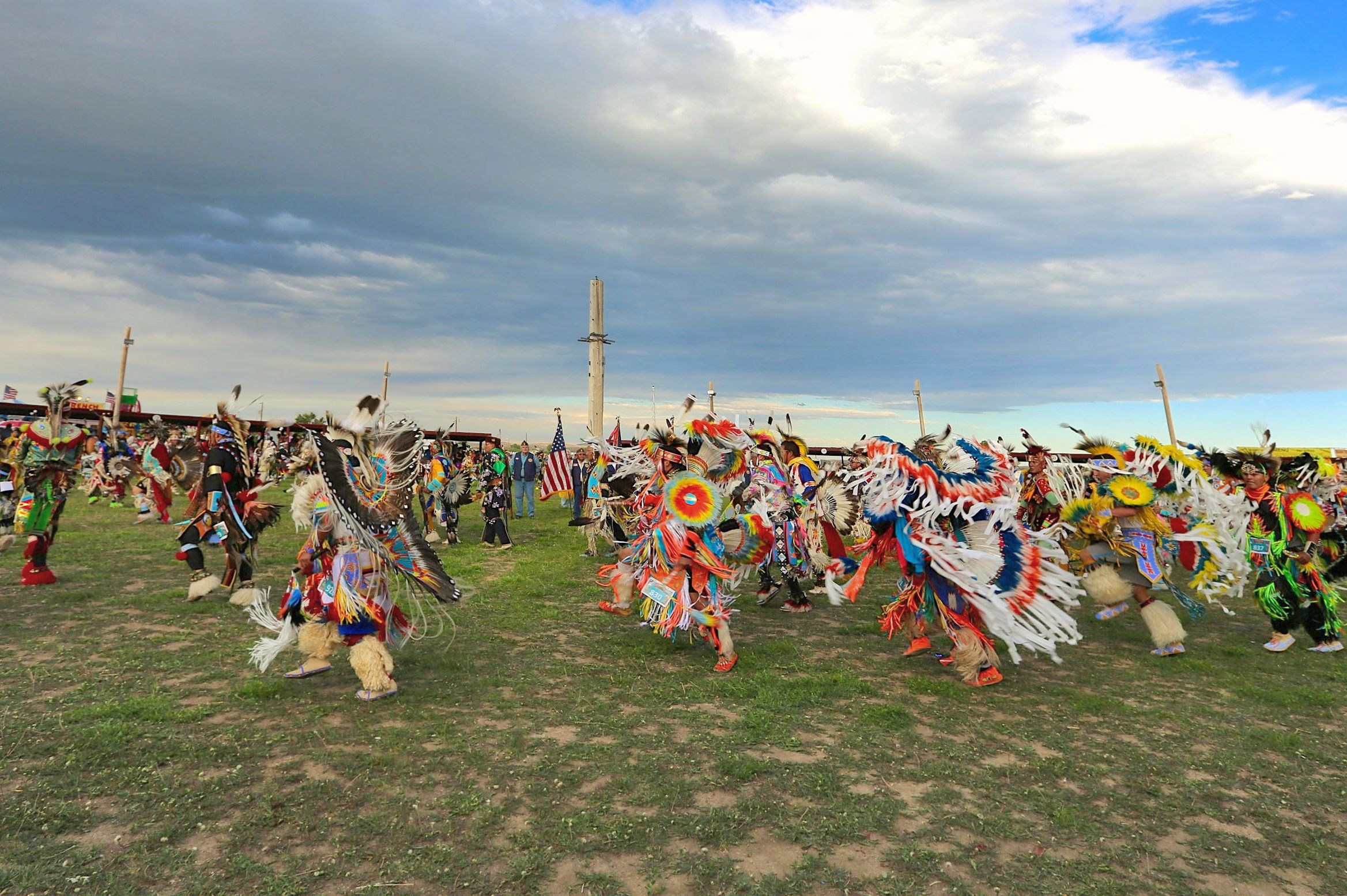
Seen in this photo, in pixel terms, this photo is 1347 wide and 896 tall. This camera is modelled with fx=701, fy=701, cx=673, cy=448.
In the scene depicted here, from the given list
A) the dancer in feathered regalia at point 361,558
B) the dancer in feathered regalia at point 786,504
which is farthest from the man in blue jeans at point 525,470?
the dancer in feathered regalia at point 361,558

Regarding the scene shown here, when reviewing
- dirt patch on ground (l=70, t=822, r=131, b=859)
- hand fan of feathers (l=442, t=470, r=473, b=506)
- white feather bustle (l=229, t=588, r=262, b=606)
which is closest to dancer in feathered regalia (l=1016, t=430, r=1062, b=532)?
dirt patch on ground (l=70, t=822, r=131, b=859)

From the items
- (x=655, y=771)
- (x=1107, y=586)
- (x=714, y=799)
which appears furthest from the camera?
(x=1107, y=586)

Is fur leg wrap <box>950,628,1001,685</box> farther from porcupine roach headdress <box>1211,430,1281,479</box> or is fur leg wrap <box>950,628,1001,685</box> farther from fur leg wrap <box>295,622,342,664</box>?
fur leg wrap <box>295,622,342,664</box>

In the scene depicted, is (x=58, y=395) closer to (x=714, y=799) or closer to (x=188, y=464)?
(x=188, y=464)

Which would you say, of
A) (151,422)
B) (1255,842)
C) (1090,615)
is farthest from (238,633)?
(1090,615)

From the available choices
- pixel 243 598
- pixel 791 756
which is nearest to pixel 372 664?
pixel 791 756

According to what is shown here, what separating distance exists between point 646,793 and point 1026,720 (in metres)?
3.06

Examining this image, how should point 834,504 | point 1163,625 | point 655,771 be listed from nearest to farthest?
1. point 655,771
2. point 1163,625
3. point 834,504

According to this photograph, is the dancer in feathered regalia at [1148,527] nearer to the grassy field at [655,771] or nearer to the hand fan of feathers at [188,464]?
the grassy field at [655,771]

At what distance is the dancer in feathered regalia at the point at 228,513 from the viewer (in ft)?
27.2

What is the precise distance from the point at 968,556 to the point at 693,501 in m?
2.46

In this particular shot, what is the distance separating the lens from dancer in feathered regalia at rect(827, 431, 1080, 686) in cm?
593

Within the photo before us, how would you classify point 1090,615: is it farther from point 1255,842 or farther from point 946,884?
point 946,884

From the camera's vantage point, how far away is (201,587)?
8.39 meters
